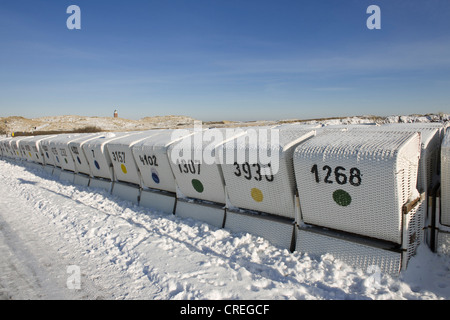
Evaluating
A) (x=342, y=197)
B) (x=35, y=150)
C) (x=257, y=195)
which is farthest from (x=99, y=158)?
(x=35, y=150)

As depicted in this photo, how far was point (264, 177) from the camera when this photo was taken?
445cm

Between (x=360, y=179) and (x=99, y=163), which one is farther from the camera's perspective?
(x=99, y=163)

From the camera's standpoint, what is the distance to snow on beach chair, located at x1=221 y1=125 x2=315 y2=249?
4250mm

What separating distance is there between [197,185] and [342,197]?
2.99 metres

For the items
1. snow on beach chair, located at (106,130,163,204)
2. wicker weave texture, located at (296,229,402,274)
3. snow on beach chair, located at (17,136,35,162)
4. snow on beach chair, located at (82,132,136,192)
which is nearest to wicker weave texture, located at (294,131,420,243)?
wicker weave texture, located at (296,229,402,274)

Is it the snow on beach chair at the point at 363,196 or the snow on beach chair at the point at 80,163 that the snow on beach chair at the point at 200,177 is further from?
the snow on beach chair at the point at 80,163

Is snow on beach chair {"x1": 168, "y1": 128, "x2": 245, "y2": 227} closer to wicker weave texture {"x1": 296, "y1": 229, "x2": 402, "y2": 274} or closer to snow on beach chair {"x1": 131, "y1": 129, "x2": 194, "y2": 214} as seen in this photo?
snow on beach chair {"x1": 131, "y1": 129, "x2": 194, "y2": 214}

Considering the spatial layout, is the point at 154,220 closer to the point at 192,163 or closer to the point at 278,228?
the point at 192,163

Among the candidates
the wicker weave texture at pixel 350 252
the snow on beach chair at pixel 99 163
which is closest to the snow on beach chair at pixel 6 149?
the snow on beach chair at pixel 99 163

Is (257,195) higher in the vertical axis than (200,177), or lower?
lower

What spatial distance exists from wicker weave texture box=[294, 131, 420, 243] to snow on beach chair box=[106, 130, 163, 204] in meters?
4.90

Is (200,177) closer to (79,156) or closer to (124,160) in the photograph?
(124,160)

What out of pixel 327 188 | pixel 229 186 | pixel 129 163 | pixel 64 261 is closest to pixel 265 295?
pixel 327 188

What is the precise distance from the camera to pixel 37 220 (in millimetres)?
6285
